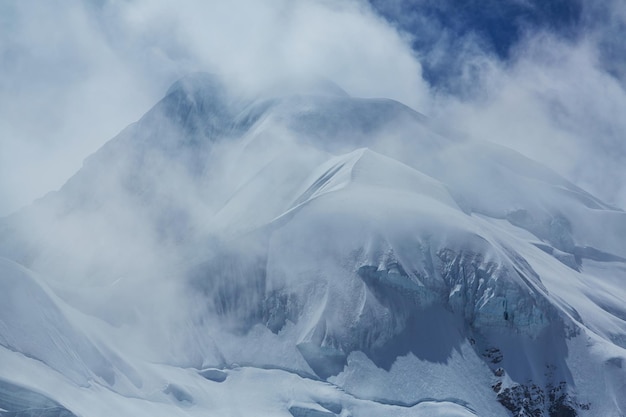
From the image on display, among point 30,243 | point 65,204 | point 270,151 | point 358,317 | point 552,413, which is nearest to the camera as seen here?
point 552,413

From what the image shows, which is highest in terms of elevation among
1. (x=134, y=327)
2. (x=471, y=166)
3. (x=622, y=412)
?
(x=134, y=327)

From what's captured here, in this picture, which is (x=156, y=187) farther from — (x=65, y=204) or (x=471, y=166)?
(x=471, y=166)

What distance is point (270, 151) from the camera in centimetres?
14500

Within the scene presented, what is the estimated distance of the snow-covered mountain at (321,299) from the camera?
84438 mm

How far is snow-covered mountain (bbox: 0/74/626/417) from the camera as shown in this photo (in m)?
84.4

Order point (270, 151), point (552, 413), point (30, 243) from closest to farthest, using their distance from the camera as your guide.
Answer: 1. point (552, 413)
2. point (270, 151)
3. point (30, 243)

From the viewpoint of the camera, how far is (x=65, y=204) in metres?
171

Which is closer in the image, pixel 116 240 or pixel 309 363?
pixel 309 363

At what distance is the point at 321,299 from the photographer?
101 m

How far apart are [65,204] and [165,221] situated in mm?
33570

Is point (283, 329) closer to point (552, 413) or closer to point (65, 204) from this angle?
point (552, 413)

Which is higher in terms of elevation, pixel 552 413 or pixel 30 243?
pixel 30 243

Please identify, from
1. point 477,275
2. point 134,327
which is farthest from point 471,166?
point 134,327

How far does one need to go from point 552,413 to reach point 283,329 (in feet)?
106
